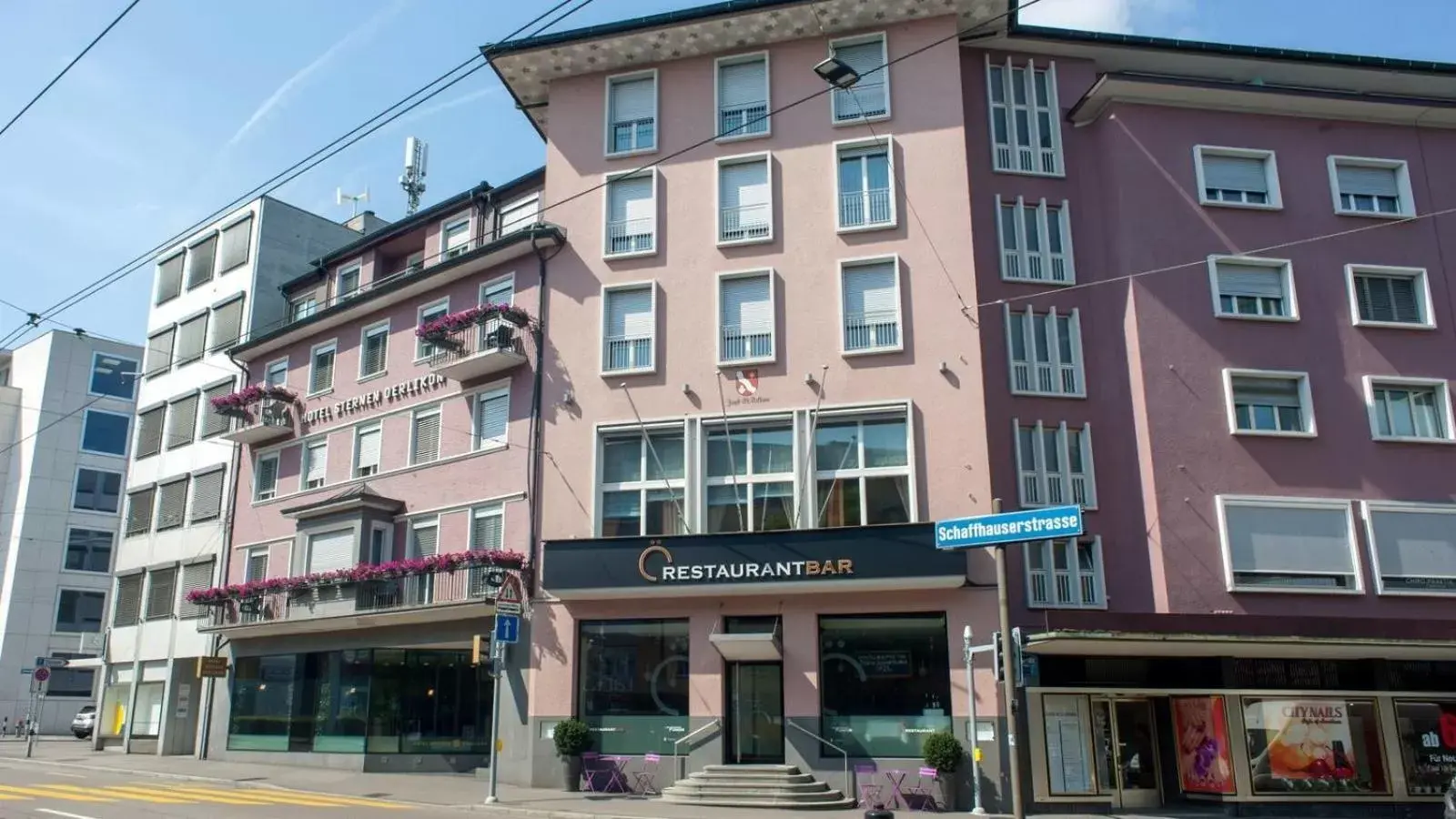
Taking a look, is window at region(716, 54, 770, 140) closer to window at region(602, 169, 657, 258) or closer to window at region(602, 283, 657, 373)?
window at region(602, 169, 657, 258)

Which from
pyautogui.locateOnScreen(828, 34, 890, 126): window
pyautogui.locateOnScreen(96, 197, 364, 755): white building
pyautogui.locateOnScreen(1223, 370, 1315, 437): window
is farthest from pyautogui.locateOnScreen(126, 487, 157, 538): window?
pyautogui.locateOnScreen(1223, 370, 1315, 437): window

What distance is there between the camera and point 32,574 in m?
51.6

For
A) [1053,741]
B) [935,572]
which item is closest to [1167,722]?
[1053,741]

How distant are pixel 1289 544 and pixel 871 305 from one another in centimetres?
993

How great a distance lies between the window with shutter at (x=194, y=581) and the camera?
34.6m

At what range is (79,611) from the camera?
53.0 m

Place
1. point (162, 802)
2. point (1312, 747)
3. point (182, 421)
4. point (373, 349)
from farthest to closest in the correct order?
point (182, 421)
point (373, 349)
point (1312, 747)
point (162, 802)

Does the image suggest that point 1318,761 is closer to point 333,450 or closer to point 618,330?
point 618,330

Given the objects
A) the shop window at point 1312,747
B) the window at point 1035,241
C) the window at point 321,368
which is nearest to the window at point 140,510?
the window at point 321,368

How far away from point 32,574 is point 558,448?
39627 millimetres

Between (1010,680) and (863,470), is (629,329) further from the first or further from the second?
(1010,680)

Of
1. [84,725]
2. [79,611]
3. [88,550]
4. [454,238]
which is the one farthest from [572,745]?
[88,550]

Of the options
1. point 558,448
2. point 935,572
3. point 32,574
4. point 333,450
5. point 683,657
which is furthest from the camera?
point 32,574

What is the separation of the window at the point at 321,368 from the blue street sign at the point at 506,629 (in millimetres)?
13731
